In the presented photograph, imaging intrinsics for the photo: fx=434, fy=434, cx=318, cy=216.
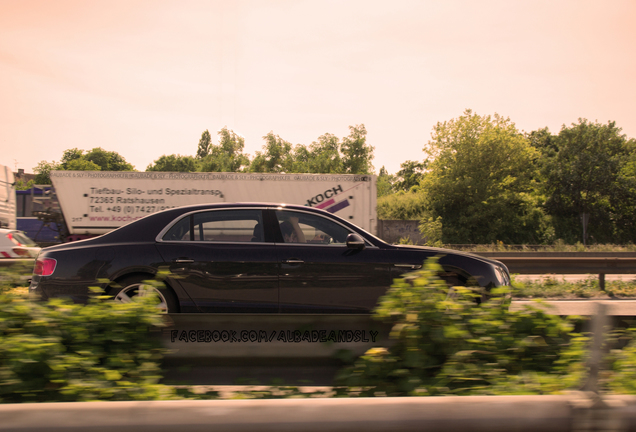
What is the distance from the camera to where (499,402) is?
1.79 m

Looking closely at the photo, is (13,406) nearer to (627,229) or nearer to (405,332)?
(405,332)

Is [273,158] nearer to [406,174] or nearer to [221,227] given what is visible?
[406,174]

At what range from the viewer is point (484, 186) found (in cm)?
3266

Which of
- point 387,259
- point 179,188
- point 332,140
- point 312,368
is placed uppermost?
point 332,140

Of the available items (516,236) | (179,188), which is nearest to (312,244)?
(179,188)

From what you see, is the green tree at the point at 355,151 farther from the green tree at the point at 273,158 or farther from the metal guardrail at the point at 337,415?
the metal guardrail at the point at 337,415

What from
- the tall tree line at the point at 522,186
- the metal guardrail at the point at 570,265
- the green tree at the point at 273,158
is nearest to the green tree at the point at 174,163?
the green tree at the point at 273,158

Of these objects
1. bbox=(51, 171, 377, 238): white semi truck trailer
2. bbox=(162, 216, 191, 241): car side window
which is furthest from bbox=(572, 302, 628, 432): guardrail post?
bbox=(51, 171, 377, 238): white semi truck trailer

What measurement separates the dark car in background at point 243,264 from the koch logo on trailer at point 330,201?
1354cm

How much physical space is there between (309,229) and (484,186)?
100ft

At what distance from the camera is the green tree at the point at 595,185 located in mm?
34000

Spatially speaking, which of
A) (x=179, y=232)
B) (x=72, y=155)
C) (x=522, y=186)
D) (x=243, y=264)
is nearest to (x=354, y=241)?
(x=243, y=264)

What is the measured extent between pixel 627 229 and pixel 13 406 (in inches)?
1624

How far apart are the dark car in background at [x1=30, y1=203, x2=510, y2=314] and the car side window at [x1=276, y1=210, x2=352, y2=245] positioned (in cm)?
1
